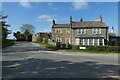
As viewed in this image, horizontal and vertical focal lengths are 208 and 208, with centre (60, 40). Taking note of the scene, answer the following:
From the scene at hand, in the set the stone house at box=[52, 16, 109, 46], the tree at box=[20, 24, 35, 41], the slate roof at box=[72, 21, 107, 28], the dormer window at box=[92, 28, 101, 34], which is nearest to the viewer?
the stone house at box=[52, 16, 109, 46]

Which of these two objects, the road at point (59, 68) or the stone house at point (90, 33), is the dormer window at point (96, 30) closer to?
the stone house at point (90, 33)

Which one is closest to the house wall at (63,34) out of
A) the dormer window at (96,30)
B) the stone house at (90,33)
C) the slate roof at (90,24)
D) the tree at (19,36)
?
the stone house at (90,33)

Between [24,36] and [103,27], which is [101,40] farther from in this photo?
[24,36]

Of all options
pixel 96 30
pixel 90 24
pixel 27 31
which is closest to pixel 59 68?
pixel 96 30

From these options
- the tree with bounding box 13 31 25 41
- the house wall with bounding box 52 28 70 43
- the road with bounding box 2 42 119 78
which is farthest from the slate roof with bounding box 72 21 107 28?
the tree with bounding box 13 31 25 41

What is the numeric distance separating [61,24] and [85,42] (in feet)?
60.9

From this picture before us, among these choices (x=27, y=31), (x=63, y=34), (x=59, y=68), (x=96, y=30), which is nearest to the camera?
(x=59, y=68)

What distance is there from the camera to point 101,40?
174 feet

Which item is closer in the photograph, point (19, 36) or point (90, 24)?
point (90, 24)

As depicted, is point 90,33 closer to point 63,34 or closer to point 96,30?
point 96,30

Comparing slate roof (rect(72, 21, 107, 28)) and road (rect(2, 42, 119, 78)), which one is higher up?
slate roof (rect(72, 21, 107, 28))

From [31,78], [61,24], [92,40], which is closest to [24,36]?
[61,24]

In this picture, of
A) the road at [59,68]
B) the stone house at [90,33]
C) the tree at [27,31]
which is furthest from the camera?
the tree at [27,31]

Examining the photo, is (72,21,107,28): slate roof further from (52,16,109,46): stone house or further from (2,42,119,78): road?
(2,42,119,78): road
